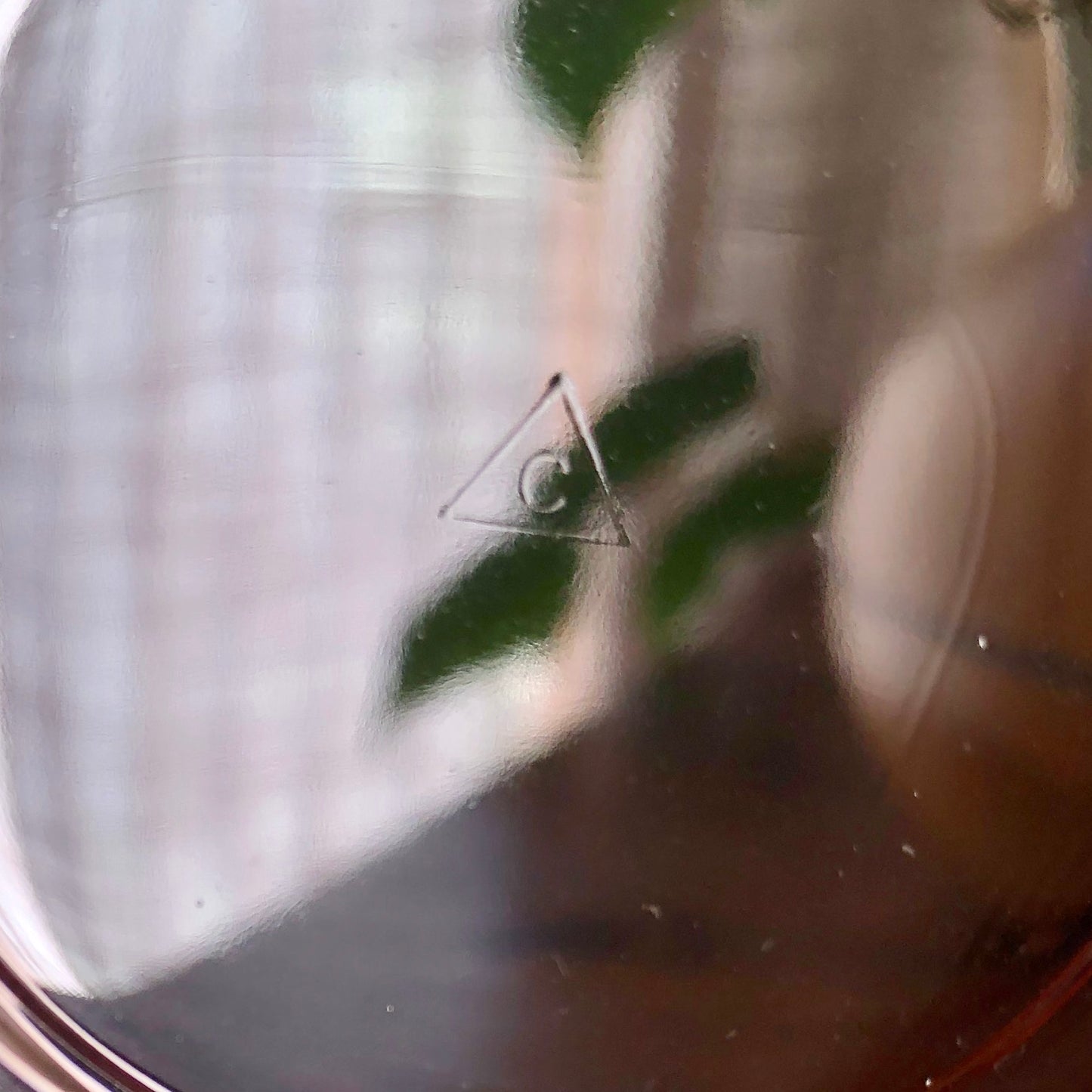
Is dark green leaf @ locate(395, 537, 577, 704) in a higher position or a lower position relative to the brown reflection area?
higher

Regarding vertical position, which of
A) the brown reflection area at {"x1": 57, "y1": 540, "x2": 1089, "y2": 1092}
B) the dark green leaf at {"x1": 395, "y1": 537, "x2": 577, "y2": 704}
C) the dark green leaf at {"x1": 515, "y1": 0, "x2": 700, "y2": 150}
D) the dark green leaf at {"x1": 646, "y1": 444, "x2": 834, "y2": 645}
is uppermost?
the dark green leaf at {"x1": 515, "y1": 0, "x2": 700, "y2": 150}

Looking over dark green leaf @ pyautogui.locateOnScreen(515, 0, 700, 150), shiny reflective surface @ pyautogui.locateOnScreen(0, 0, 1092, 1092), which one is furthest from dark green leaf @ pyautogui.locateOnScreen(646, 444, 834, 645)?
dark green leaf @ pyautogui.locateOnScreen(515, 0, 700, 150)

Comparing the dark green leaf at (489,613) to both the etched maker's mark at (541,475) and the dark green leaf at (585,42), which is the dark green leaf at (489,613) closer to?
the etched maker's mark at (541,475)

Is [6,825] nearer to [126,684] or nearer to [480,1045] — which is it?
[126,684]

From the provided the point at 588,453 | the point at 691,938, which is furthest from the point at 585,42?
the point at 691,938

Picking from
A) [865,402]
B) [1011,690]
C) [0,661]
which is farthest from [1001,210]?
[0,661]

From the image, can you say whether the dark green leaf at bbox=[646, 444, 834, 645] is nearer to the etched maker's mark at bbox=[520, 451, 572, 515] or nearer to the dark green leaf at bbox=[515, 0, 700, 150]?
the etched maker's mark at bbox=[520, 451, 572, 515]

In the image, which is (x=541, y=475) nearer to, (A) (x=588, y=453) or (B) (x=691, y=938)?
(A) (x=588, y=453)
